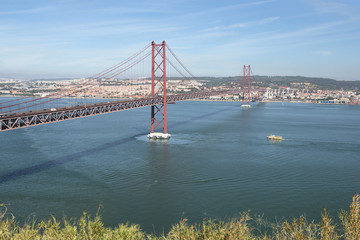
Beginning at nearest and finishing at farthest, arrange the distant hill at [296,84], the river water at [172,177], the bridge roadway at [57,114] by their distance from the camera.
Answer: the river water at [172,177] → the bridge roadway at [57,114] → the distant hill at [296,84]

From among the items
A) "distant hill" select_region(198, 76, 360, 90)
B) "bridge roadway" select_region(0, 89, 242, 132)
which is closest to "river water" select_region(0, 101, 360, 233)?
"bridge roadway" select_region(0, 89, 242, 132)

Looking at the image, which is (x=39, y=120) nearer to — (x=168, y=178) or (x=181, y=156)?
(x=168, y=178)

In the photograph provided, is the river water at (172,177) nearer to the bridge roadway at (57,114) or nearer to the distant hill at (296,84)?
the bridge roadway at (57,114)

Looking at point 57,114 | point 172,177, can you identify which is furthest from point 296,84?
point 57,114

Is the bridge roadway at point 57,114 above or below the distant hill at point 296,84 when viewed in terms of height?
below

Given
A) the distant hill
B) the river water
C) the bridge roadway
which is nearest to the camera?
the river water

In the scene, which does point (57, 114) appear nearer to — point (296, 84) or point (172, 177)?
point (172, 177)

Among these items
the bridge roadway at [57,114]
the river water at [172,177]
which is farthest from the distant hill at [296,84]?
the bridge roadway at [57,114]

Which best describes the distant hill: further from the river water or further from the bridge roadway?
the bridge roadway
